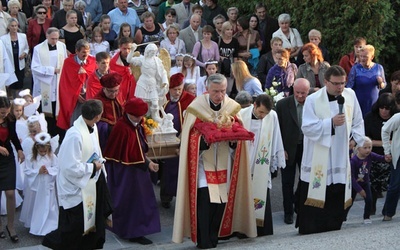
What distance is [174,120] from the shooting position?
1116cm

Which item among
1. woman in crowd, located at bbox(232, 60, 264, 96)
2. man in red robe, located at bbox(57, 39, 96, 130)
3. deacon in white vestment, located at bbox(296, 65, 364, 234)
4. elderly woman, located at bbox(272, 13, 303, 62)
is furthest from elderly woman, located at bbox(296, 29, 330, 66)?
deacon in white vestment, located at bbox(296, 65, 364, 234)

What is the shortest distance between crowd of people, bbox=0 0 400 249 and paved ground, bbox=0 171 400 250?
138 millimetres

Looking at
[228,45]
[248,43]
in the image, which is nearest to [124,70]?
[228,45]

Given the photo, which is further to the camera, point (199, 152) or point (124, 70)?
point (124, 70)

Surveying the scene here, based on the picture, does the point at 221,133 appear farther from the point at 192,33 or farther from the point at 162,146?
the point at 192,33

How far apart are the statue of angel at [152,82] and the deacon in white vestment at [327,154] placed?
2162mm

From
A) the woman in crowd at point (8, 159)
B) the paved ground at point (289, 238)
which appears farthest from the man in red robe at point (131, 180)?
the woman in crowd at point (8, 159)

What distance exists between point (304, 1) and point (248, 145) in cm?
612

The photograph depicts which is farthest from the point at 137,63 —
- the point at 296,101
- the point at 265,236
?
the point at 265,236

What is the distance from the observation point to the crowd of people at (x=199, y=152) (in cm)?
905

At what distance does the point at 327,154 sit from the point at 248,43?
19.3 feet

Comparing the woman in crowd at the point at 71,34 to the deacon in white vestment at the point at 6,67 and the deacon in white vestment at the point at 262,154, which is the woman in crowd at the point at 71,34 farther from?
the deacon in white vestment at the point at 262,154

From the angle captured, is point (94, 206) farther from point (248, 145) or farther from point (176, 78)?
point (176, 78)

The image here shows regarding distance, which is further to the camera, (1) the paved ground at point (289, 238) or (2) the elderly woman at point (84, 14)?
(2) the elderly woman at point (84, 14)
